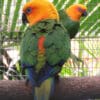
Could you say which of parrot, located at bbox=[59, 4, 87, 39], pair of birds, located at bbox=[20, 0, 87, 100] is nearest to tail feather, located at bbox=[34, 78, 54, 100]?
pair of birds, located at bbox=[20, 0, 87, 100]

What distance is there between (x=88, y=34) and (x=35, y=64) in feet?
5.19

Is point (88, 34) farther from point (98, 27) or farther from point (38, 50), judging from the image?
point (38, 50)

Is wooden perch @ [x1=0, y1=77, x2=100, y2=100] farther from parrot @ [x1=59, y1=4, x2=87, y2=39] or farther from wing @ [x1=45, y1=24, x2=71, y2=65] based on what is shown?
parrot @ [x1=59, y1=4, x2=87, y2=39]

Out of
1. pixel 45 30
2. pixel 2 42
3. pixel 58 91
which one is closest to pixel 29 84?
pixel 58 91

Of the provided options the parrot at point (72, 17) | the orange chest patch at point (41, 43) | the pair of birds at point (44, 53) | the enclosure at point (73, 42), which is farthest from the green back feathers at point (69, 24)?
the orange chest patch at point (41, 43)

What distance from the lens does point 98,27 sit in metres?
3.10

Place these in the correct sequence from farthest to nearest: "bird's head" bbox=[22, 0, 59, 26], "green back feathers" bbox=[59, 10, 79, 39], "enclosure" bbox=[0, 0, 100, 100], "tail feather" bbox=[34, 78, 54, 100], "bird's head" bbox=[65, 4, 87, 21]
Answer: "enclosure" bbox=[0, 0, 100, 100] < "bird's head" bbox=[65, 4, 87, 21] < "green back feathers" bbox=[59, 10, 79, 39] < "bird's head" bbox=[22, 0, 59, 26] < "tail feather" bbox=[34, 78, 54, 100]

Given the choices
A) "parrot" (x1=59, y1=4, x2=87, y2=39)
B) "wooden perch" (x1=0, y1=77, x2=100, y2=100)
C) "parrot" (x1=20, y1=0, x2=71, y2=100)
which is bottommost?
"wooden perch" (x1=0, y1=77, x2=100, y2=100)

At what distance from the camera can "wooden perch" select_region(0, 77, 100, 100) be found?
1.70 m

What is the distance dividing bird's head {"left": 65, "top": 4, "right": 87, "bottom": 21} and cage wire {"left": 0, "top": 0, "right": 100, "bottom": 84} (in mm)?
238

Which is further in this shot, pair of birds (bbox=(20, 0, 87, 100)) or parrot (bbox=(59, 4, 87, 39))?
parrot (bbox=(59, 4, 87, 39))

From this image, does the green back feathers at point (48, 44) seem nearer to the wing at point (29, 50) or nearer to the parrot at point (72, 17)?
the wing at point (29, 50)

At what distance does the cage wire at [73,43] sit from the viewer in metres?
2.99

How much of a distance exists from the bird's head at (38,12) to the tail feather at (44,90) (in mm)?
393
